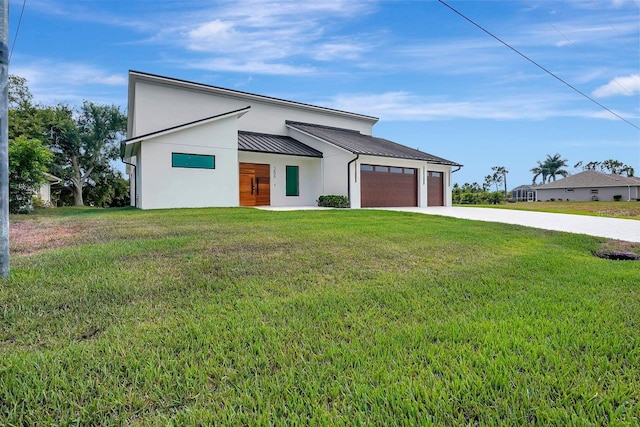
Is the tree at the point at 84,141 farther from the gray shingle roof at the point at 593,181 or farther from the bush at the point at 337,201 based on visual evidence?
the gray shingle roof at the point at 593,181

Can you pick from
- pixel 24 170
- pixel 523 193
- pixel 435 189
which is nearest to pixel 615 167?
pixel 523 193

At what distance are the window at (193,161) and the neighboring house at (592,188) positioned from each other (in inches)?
2131

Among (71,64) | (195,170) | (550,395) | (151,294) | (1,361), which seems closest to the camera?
(550,395)

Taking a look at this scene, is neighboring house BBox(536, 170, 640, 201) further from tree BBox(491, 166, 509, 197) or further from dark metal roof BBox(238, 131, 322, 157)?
dark metal roof BBox(238, 131, 322, 157)

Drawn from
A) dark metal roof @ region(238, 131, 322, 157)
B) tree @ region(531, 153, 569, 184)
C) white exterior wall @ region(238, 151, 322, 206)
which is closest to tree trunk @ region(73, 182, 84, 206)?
dark metal roof @ region(238, 131, 322, 157)

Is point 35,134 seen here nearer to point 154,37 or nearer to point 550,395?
point 154,37

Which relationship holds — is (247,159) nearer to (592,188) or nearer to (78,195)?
(78,195)

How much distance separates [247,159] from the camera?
16.3m

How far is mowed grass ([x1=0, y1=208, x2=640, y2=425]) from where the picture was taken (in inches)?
60.9

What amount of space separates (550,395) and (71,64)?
23.0 meters

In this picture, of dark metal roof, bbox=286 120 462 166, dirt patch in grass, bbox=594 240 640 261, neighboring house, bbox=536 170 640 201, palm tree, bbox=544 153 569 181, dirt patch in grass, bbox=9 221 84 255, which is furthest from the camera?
palm tree, bbox=544 153 569 181

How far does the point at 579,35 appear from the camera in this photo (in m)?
12.1

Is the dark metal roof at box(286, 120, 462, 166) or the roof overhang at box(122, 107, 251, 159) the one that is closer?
the roof overhang at box(122, 107, 251, 159)

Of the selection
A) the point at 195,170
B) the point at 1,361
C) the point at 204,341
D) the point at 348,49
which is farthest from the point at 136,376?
the point at 195,170
